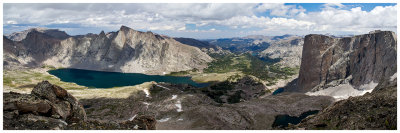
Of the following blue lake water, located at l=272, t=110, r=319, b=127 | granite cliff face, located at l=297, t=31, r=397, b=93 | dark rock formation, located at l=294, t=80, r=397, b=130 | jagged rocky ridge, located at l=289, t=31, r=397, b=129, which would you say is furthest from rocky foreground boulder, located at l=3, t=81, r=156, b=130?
granite cliff face, located at l=297, t=31, r=397, b=93

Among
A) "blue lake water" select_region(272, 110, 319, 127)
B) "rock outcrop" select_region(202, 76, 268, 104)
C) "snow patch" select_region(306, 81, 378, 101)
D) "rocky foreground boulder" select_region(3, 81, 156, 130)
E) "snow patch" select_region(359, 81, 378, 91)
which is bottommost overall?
"blue lake water" select_region(272, 110, 319, 127)

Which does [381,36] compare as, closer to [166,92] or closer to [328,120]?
[328,120]

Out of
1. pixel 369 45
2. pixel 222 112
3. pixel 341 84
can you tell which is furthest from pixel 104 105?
pixel 369 45

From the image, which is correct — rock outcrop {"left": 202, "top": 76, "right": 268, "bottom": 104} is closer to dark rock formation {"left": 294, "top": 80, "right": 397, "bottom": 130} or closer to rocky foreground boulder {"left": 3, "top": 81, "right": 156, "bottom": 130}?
dark rock formation {"left": 294, "top": 80, "right": 397, "bottom": 130}

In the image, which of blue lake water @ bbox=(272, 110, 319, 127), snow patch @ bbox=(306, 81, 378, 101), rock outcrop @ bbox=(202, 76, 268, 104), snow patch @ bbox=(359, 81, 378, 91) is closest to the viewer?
blue lake water @ bbox=(272, 110, 319, 127)

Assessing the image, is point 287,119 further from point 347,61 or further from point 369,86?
point 347,61

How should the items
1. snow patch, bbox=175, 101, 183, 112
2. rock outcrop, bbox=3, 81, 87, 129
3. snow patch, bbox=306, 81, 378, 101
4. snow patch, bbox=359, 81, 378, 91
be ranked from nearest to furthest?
1. rock outcrop, bbox=3, 81, 87, 129
2. snow patch, bbox=175, 101, 183, 112
3. snow patch, bbox=359, 81, 378, 91
4. snow patch, bbox=306, 81, 378, 101

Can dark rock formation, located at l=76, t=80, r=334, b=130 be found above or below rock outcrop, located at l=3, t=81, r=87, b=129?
below
